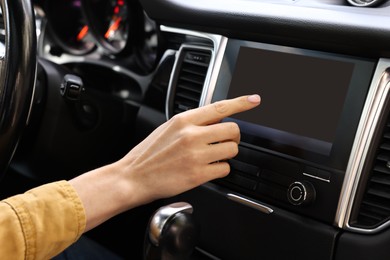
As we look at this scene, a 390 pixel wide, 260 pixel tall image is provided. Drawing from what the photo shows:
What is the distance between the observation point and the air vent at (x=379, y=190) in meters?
0.85

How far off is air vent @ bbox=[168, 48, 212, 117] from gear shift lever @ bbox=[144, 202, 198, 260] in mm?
454

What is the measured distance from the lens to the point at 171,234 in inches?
27.5

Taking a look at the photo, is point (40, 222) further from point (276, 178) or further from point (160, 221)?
point (276, 178)

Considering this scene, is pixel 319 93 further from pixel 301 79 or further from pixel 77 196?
pixel 77 196

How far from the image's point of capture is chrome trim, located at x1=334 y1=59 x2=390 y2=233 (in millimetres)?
844

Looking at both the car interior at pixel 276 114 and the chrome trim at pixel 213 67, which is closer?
the car interior at pixel 276 114

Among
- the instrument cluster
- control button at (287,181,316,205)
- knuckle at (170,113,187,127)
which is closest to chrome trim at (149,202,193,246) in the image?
knuckle at (170,113,187,127)

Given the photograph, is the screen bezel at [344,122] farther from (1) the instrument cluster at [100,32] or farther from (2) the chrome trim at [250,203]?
(1) the instrument cluster at [100,32]

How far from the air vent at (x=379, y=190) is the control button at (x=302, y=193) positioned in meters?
0.08

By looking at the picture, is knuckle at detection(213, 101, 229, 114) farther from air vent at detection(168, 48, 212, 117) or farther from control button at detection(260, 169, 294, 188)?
air vent at detection(168, 48, 212, 117)

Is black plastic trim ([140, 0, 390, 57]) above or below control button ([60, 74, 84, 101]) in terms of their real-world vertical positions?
above

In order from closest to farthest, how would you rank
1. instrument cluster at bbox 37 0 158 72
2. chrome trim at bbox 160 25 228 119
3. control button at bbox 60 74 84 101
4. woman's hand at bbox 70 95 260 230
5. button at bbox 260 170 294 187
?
woman's hand at bbox 70 95 260 230, button at bbox 260 170 294 187, chrome trim at bbox 160 25 228 119, control button at bbox 60 74 84 101, instrument cluster at bbox 37 0 158 72

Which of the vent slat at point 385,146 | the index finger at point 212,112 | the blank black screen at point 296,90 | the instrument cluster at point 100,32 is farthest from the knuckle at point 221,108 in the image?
the instrument cluster at point 100,32

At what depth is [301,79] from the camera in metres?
0.92
